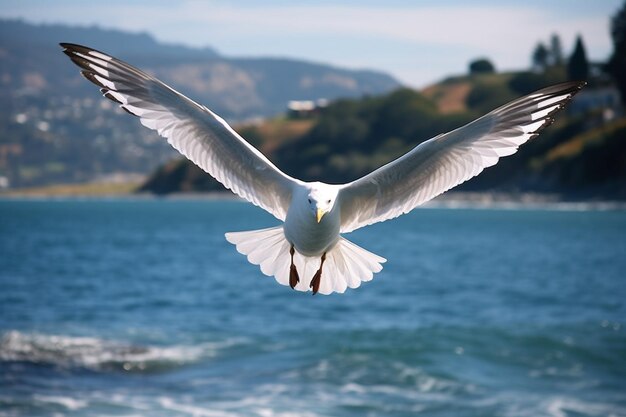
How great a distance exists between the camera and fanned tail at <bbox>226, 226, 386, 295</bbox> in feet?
36.9

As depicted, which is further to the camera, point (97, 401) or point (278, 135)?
point (278, 135)

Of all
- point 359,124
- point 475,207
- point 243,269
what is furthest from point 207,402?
point 359,124

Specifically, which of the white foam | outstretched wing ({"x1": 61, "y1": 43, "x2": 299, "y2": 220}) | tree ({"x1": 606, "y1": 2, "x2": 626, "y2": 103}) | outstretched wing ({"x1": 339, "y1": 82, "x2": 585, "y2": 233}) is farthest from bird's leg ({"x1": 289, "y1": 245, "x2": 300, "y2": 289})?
tree ({"x1": 606, "y1": 2, "x2": 626, "y2": 103})

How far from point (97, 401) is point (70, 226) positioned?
79261 mm

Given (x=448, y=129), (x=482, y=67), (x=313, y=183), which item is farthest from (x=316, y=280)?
(x=482, y=67)

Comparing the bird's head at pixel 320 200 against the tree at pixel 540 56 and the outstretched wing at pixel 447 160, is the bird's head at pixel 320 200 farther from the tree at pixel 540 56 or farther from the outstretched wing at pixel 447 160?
the tree at pixel 540 56

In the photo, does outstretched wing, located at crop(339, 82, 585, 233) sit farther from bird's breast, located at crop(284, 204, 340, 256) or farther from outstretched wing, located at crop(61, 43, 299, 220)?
outstretched wing, located at crop(61, 43, 299, 220)

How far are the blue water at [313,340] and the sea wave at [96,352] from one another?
5 centimetres

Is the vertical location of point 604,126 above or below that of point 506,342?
above

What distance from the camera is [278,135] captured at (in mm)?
141875

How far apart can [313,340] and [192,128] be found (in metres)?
17.1

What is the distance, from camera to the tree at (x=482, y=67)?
16525 cm

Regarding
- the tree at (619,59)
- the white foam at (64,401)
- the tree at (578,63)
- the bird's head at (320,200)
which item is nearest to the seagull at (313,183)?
the bird's head at (320,200)

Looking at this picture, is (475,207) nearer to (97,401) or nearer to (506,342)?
(506,342)
